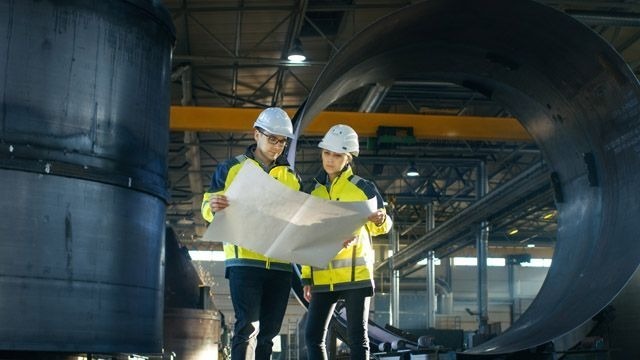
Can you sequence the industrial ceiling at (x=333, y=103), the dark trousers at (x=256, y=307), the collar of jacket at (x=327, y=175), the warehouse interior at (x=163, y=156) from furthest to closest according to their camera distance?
the industrial ceiling at (x=333, y=103), the warehouse interior at (x=163, y=156), the collar of jacket at (x=327, y=175), the dark trousers at (x=256, y=307)

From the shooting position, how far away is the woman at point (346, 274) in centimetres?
424

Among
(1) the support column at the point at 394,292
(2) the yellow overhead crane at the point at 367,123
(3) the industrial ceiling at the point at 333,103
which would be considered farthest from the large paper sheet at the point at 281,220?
(1) the support column at the point at 394,292

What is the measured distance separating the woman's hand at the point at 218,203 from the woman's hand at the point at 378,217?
774 millimetres

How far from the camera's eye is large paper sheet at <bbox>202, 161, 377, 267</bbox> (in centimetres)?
379

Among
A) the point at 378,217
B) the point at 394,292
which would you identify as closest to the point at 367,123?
the point at 378,217

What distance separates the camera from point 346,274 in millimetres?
4254

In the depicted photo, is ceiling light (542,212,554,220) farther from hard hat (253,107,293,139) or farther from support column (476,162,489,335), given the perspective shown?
hard hat (253,107,293,139)

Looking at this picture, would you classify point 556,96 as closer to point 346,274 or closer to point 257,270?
point 346,274

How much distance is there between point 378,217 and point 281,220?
55cm

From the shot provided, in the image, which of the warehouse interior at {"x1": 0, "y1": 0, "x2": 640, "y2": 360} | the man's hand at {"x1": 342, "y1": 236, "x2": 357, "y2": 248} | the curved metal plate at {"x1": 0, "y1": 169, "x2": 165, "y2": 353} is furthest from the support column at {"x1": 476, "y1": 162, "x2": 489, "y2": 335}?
the man's hand at {"x1": 342, "y1": 236, "x2": 357, "y2": 248}

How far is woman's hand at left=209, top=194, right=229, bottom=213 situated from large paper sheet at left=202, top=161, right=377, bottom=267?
0.02 m

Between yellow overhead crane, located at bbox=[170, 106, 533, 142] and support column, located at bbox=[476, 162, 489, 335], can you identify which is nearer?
yellow overhead crane, located at bbox=[170, 106, 533, 142]

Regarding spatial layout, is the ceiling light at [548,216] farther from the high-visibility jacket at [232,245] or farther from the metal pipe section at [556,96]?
the high-visibility jacket at [232,245]

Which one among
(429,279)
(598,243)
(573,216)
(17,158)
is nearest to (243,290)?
(17,158)
